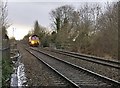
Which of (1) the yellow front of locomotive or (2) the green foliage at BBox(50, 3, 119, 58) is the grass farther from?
(1) the yellow front of locomotive

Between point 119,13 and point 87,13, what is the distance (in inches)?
1548

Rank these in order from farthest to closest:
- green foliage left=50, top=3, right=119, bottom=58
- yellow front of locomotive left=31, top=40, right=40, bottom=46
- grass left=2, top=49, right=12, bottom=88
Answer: yellow front of locomotive left=31, top=40, right=40, bottom=46 < green foliage left=50, top=3, right=119, bottom=58 < grass left=2, top=49, right=12, bottom=88

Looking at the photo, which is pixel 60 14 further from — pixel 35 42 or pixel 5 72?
pixel 5 72

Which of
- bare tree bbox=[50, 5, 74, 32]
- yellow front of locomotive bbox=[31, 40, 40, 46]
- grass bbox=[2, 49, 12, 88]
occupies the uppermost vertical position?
bare tree bbox=[50, 5, 74, 32]

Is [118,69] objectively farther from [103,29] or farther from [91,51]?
[91,51]

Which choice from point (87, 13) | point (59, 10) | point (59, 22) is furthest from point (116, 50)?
point (59, 10)

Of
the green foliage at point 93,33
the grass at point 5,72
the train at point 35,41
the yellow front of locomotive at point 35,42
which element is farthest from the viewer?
the yellow front of locomotive at point 35,42

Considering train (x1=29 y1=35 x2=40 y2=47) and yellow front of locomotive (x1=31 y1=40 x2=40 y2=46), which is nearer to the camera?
train (x1=29 y1=35 x2=40 y2=47)

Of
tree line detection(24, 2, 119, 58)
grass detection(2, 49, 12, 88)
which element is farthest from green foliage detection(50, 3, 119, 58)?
grass detection(2, 49, 12, 88)

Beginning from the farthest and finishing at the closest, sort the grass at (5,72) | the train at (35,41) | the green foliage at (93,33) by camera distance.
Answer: the train at (35,41), the green foliage at (93,33), the grass at (5,72)

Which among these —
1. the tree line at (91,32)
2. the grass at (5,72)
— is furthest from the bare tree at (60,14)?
the grass at (5,72)

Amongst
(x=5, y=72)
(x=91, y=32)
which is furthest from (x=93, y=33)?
(x=5, y=72)

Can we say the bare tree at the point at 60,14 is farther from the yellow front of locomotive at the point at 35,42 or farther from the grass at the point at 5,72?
the grass at the point at 5,72

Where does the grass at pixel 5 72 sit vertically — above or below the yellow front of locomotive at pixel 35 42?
below
